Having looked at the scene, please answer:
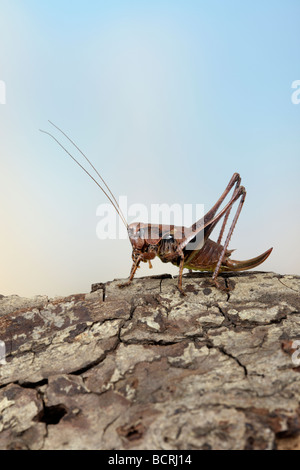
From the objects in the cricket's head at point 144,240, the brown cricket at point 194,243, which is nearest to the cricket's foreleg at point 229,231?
the brown cricket at point 194,243

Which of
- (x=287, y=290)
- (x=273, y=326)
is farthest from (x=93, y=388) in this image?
(x=287, y=290)

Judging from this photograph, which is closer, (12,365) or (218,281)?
(12,365)

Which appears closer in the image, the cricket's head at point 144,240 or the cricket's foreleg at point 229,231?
the cricket's foreleg at point 229,231

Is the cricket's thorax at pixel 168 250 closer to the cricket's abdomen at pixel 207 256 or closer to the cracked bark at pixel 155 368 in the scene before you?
the cricket's abdomen at pixel 207 256

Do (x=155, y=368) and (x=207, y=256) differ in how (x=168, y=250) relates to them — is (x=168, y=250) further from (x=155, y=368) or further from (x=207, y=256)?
(x=155, y=368)
